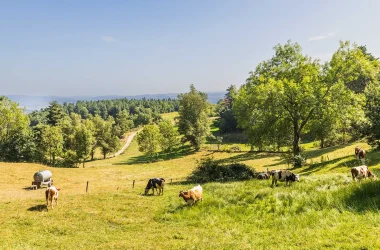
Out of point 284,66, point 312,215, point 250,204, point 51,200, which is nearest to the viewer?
point 312,215

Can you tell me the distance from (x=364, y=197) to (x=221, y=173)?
21.7 meters

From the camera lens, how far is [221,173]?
3438 cm

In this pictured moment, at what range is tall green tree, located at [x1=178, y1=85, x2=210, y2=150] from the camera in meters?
78.5

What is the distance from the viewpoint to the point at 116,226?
54.4 ft

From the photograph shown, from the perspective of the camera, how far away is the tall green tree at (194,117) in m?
78.5

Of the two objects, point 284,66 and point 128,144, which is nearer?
point 284,66

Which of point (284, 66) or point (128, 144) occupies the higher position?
point (284, 66)

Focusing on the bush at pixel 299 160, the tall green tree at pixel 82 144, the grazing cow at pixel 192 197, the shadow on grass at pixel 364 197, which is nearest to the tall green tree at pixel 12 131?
the tall green tree at pixel 82 144

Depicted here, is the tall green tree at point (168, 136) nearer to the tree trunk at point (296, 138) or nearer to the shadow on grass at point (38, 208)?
the tree trunk at point (296, 138)

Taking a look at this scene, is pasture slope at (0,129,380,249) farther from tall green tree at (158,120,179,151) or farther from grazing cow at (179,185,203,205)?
tall green tree at (158,120,179,151)

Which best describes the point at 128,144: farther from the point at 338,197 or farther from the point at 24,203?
the point at 338,197

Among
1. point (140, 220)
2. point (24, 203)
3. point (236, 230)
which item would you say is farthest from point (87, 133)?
point (236, 230)

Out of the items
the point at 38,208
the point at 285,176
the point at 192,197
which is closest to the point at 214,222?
the point at 192,197

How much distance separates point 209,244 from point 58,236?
9113 mm
